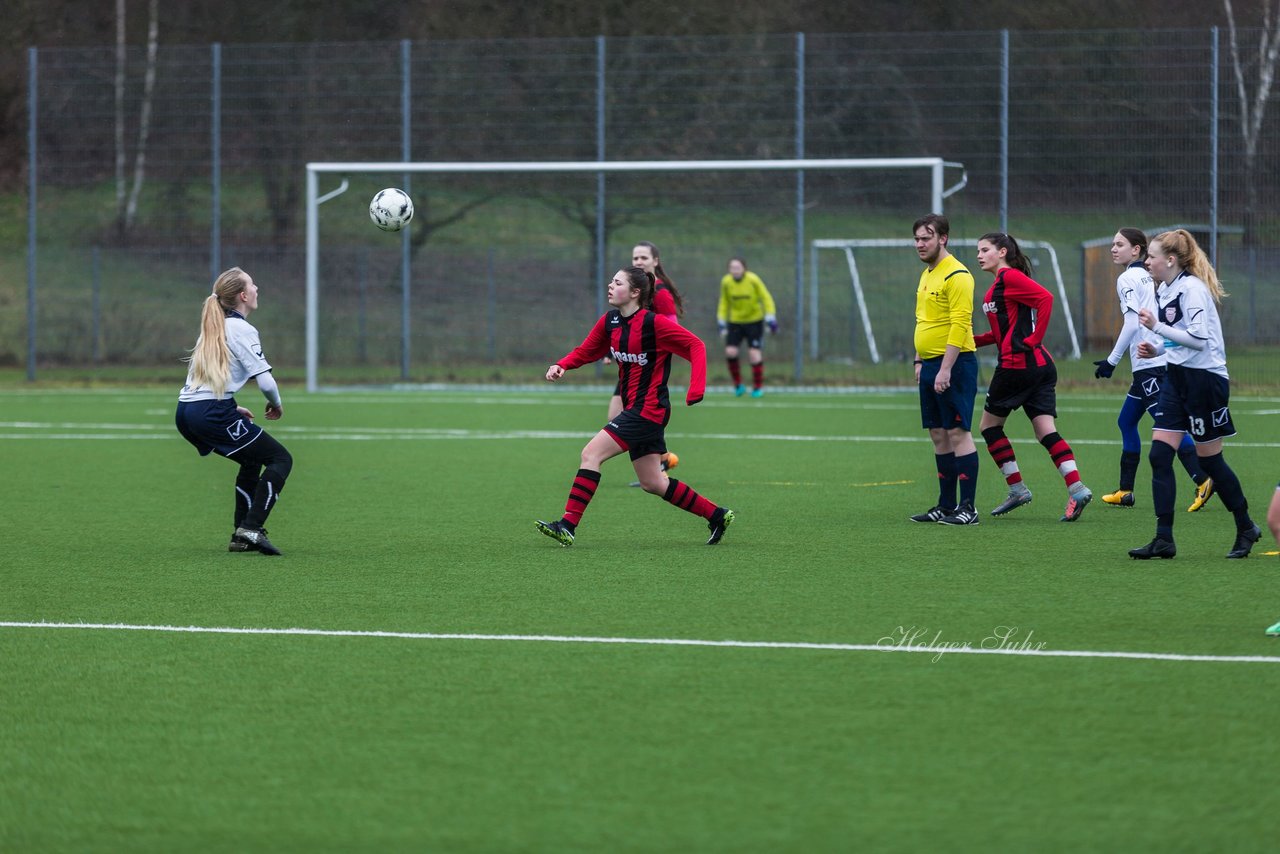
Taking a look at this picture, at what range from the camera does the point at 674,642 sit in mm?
6621

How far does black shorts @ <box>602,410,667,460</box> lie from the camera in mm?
9359

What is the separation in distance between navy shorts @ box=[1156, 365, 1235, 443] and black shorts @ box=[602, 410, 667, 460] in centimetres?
267

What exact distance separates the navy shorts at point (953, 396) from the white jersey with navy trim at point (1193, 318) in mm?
2013

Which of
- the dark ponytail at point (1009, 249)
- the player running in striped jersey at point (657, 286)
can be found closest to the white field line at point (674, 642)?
the dark ponytail at point (1009, 249)

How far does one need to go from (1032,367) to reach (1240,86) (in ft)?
51.3

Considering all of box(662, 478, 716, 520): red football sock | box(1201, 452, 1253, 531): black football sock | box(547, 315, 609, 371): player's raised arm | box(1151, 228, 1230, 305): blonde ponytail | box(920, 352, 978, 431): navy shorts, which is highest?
box(1151, 228, 1230, 305): blonde ponytail

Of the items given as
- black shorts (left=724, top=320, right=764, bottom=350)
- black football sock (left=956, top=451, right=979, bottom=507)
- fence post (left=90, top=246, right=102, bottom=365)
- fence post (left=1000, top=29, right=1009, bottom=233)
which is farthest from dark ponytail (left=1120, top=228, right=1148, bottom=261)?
fence post (left=90, top=246, right=102, bottom=365)

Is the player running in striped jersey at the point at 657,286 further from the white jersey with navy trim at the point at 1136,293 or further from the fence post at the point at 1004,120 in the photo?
the fence post at the point at 1004,120

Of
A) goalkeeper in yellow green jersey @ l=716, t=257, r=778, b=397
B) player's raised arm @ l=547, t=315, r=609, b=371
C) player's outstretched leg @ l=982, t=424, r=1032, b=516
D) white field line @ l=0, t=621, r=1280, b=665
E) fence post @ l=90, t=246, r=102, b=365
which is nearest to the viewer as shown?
white field line @ l=0, t=621, r=1280, b=665

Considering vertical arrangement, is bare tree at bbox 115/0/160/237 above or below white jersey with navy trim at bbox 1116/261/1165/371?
above

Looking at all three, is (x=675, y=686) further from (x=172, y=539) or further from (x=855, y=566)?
(x=172, y=539)

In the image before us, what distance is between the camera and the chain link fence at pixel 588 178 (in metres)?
25.2

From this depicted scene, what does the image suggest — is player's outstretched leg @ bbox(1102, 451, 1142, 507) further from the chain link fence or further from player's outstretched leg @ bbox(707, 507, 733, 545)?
the chain link fence

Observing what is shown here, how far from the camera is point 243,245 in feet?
97.6
